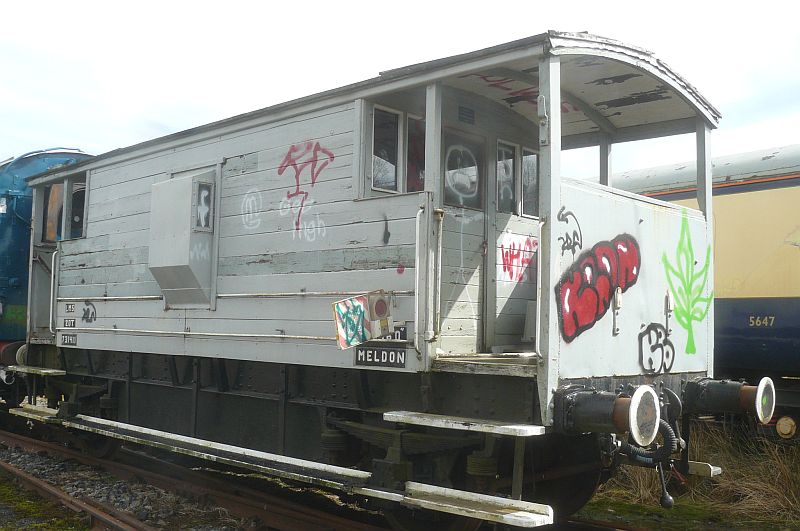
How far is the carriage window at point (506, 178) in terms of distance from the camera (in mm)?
6141

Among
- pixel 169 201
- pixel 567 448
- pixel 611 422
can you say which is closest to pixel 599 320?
pixel 611 422

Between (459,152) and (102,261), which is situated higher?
(459,152)

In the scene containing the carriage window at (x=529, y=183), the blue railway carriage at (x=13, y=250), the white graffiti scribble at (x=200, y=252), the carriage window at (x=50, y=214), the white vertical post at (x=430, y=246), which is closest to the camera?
the white vertical post at (x=430, y=246)

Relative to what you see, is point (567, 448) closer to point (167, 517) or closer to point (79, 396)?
point (167, 517)

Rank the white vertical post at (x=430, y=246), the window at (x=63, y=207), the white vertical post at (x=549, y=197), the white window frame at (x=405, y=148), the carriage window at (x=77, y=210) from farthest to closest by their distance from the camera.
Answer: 1. the carriage window at (x=77, y=210)
2. the window at (x=63, y=207)
3. the white window frame at (x=405, y=148)
4. the white vertical post at (x=430, y=246)
5. the white vertical post at (x=549, y=197)

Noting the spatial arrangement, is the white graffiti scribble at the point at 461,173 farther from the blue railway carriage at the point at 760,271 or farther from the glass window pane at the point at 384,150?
the blue railway carriage at the point at 760,271

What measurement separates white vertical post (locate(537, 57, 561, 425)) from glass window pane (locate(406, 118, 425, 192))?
Result: 133 cm

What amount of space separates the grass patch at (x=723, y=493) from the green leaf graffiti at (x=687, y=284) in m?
1.63

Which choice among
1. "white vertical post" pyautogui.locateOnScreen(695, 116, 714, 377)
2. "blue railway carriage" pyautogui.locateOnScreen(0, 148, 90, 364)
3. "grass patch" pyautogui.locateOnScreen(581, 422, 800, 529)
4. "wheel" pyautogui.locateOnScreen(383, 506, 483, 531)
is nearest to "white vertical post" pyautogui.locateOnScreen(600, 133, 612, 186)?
"white vertical post" pyautogui.locateOnScreen(695, 116, 714, 377)

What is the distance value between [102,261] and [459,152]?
4411 mm

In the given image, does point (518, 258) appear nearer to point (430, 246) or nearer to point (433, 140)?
point (430, 246)

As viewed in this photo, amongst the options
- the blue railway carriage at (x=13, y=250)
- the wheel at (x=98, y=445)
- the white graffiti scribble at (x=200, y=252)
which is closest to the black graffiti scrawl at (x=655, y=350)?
the white graffiti scribble at (x=200, y=252)

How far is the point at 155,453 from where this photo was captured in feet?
29.5

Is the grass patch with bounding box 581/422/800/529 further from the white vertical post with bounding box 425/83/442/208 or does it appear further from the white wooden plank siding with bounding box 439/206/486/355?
the white vertical post with bounding box 425/83/442/208
